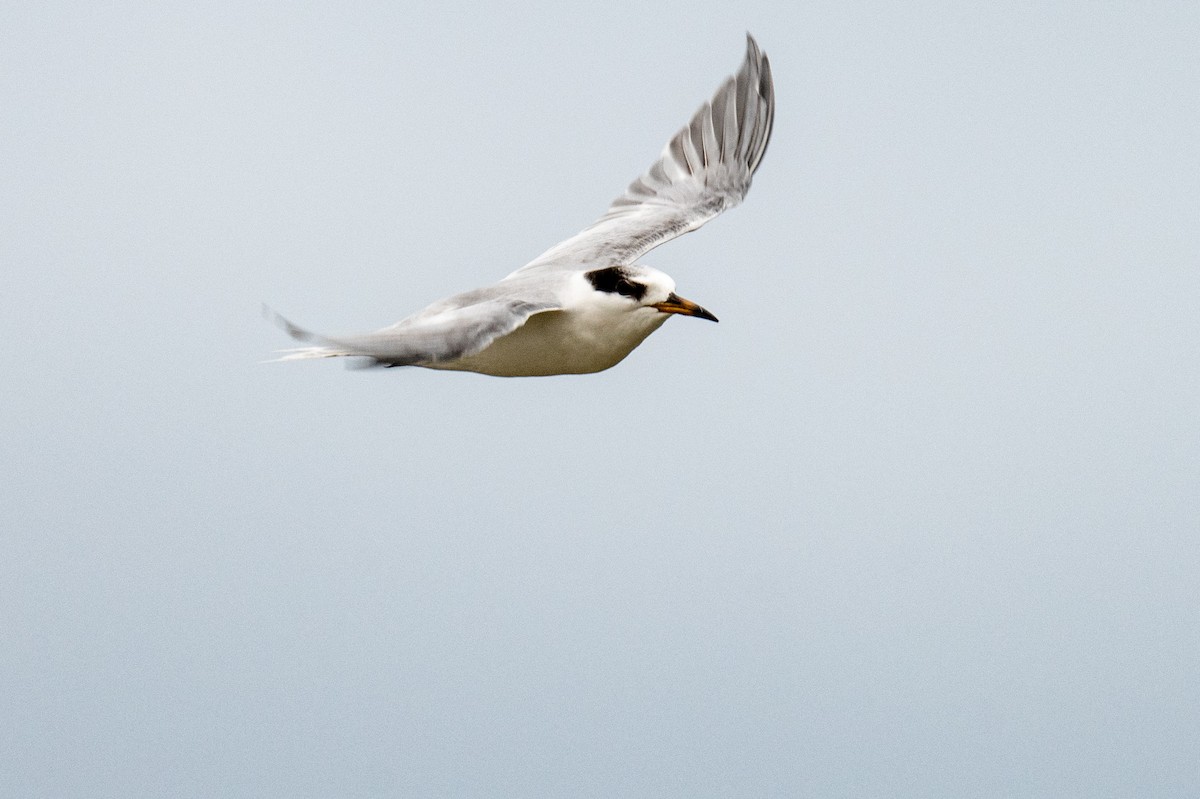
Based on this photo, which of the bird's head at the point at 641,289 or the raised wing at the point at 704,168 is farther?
the raised wing at the point at 704,168

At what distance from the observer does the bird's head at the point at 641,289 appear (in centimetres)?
937

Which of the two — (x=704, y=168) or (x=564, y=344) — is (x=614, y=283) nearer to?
(x=564, y=344)

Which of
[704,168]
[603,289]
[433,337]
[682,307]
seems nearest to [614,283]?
[603,289]

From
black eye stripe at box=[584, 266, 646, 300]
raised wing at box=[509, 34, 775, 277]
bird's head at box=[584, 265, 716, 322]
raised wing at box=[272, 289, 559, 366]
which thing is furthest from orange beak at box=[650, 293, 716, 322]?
raised wing at box=[509, 34, 775, 277]

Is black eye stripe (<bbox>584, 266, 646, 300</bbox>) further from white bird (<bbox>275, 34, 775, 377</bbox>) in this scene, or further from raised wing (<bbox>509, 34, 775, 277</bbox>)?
raised wing (<bbox>509, 34, 775, 277</bbox>)

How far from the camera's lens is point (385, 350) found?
7.65m

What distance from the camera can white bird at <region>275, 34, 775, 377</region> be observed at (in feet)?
26.1

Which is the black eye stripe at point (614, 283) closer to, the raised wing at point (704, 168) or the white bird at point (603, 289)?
the white bird at point (603, 289)

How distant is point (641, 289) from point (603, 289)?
0.75ft

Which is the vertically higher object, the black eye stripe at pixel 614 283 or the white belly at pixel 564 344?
the black eye stripe at pixel 614 283

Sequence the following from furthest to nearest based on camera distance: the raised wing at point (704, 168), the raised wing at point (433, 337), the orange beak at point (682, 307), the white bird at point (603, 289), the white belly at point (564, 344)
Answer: the raised wing at point (704, 168), the orange beak at point (682, 307), the white belly at point (564, 344), the white bird at point (603, 289), the raised wing at point (433, 337)

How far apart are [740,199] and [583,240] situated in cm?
126

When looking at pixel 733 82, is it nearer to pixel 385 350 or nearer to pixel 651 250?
pixel 651 250

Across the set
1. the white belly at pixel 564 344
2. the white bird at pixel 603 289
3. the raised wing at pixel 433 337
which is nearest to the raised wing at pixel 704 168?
the white bird at pixel 603 289
